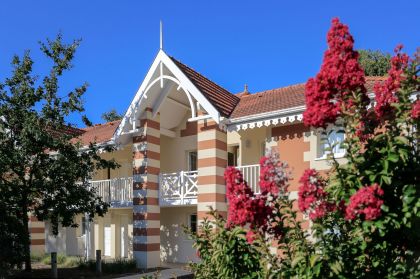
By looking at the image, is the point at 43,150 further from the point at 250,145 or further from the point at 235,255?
the point at 235,255

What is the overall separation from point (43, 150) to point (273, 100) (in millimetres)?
7672

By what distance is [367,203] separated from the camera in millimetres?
3920

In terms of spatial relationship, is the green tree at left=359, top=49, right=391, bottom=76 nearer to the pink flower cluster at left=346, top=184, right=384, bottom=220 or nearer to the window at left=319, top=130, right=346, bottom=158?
the window at left=319, top=130, right=346, bottom=158

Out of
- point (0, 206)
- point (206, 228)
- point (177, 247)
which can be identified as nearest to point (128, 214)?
point (177, 247)

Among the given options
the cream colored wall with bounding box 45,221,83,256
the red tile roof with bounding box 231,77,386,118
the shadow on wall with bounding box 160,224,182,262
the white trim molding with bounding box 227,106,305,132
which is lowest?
the cream colored wall with bounding box 45,221,83,256

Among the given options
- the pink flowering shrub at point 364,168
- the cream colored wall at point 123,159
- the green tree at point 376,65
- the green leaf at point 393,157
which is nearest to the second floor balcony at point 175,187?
the cream colored wall at point 123,159

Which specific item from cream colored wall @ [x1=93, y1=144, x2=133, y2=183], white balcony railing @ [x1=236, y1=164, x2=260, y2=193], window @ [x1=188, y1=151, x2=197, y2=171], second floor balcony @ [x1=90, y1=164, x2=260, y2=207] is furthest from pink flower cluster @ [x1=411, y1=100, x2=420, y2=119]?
cream colored wall @ [x1=93, y1=144, x2=133, y2=183]

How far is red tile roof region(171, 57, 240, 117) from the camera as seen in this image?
1511 cm

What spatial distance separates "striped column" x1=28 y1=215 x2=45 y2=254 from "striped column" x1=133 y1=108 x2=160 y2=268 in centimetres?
904

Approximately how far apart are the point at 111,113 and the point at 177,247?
3347cm

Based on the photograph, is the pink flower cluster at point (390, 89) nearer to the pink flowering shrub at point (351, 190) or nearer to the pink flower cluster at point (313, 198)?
the pink flowering shrub at point (351, 190)

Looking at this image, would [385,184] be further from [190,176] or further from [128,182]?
[128,182]

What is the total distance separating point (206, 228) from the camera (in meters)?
6.52

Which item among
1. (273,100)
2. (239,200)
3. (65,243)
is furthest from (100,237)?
(239,200)
